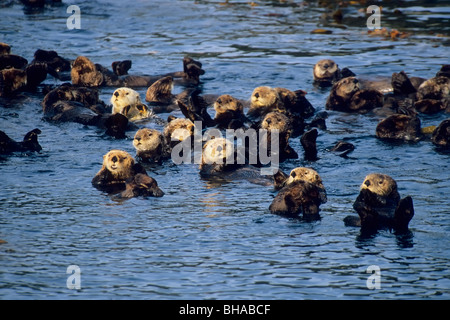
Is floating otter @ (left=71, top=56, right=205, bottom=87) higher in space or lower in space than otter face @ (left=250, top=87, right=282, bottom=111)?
higher

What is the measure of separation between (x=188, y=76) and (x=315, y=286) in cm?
803

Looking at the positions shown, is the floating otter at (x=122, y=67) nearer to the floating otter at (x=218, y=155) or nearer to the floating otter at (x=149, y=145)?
the floating otter at (x=149, y=145)

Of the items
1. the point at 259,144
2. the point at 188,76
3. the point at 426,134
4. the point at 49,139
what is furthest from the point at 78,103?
the point at 426,134

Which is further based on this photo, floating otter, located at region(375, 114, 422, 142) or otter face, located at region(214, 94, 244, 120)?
otter face, located at region(214, 94, 244, 120)

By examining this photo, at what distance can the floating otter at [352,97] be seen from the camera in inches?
463

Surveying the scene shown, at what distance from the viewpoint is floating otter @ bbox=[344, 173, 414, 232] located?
22.8ft

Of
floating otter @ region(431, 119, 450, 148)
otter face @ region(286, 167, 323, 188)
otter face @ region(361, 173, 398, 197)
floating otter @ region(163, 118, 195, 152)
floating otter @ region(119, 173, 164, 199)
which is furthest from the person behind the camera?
floating otter @ region(163, 118, 195, 152)

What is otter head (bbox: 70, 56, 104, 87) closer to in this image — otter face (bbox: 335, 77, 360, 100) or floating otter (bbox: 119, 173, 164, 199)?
otter face (bbox: 335, 77, 360, 100)

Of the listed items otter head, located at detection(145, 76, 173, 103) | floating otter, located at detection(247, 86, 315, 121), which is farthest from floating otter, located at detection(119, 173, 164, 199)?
otter head, located at detection(145, 76, 173, 103)

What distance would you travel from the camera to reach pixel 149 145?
9.61 m

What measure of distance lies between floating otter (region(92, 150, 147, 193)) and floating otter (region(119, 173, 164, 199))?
0.30 meters

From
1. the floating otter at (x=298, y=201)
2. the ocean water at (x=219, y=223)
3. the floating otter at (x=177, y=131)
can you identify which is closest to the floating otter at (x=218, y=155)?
the ocean water at (x=219, y=223)

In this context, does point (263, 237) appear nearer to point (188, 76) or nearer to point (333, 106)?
point (333, 106)

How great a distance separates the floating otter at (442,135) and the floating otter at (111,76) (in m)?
4.94
